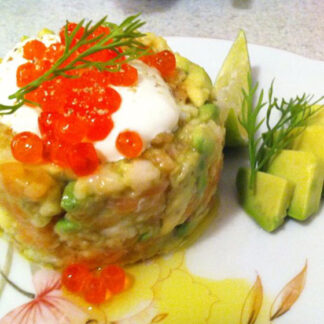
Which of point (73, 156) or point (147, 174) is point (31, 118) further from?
point (147, 174)

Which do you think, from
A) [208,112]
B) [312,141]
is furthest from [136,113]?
[312,141]

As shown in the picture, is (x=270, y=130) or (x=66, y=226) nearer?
(x=66, y=226)

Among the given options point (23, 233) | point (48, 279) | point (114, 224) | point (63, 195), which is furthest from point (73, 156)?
point (48, 279)

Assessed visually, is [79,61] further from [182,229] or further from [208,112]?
[182,229]

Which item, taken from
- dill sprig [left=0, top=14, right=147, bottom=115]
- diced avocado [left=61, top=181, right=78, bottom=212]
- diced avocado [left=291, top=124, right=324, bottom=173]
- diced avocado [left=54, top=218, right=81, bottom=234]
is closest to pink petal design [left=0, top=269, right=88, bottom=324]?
diced avocado [left=54, top=218, right=81, bottom=234]

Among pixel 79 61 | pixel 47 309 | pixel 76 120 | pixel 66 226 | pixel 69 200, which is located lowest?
pixel 47 309
